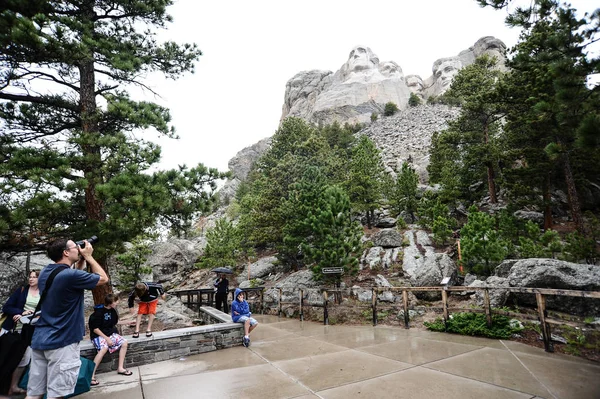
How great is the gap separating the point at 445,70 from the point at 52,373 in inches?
3723

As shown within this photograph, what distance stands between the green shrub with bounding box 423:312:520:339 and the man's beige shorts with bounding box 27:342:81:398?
6951 millimetres

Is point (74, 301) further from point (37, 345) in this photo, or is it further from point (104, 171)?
point (104, 171)

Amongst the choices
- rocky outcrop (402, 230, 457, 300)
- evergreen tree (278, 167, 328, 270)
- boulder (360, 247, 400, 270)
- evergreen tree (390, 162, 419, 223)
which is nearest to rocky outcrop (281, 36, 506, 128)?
evergreen tree (390, 162, 419, 223)

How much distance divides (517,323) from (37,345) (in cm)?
778

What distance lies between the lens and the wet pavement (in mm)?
3547

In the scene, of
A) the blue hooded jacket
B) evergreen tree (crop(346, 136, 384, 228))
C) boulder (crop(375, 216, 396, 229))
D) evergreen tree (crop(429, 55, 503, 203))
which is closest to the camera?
the blue hooded jacket

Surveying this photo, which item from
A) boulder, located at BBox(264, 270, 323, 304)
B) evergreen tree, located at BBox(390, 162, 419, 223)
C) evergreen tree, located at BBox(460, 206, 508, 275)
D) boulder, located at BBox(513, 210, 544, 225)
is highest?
evergreen tree, located at BBox(390, 162, 419, 223)

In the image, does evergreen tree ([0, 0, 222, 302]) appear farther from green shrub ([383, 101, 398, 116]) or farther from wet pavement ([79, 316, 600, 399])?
green shrub ([383, 101, 398, 116])

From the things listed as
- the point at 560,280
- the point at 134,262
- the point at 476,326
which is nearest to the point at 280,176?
the point at 134,262

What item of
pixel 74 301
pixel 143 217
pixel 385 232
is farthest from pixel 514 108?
pixel 74 301

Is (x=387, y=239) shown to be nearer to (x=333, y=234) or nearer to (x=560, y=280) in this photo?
(x=333, y=234)

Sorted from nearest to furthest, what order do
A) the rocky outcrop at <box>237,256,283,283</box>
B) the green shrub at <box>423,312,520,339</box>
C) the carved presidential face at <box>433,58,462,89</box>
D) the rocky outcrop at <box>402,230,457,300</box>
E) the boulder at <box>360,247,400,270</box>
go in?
the green shrub at <box>423,312,520,339</box> → the rocky outcrop at <box>402,230,457,300</box> → the boulder at <box>360,247,400,270</box> → the rocky outcrop at <box>237,256,283,283</box> → the carved presidential face at <box>433,58,462,89</box>

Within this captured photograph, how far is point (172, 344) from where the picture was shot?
554 cm

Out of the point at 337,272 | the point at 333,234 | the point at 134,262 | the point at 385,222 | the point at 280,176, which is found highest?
the point at 280,176
